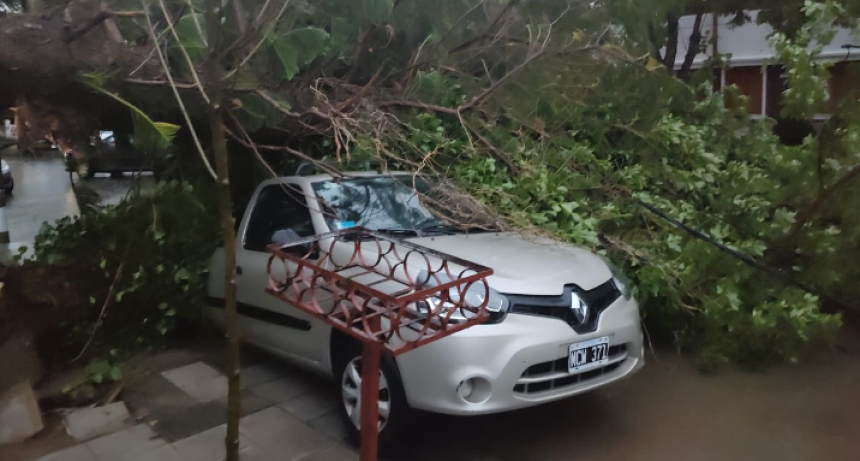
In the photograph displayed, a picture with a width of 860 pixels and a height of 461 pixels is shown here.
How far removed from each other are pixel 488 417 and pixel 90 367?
2.84m

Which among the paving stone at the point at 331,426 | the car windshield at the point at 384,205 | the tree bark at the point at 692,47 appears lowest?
the paving stone at the point at 331,426

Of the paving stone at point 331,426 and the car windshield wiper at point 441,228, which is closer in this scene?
the paving stone at point 331,426

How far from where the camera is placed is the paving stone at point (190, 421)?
4.08 m

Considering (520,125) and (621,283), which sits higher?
(520,125)

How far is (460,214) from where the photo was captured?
179 inches

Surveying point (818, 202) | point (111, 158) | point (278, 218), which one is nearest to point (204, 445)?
point (278, 218)

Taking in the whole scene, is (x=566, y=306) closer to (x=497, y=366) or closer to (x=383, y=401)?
(x=497, y=366)

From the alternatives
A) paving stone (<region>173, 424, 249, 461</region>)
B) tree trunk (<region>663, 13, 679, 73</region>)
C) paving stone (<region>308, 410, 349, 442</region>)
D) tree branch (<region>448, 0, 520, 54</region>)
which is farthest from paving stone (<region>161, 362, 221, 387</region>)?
tree trunk (<region>663, 13, 679, 73</region>)

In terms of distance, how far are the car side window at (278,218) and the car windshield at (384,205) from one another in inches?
6.9

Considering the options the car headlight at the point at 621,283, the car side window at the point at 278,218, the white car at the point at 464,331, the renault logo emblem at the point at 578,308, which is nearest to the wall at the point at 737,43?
the car headlight at the point at 621,283

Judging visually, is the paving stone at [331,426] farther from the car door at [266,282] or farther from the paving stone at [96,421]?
the paving stone at [96,421]

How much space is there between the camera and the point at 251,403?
14.8ft

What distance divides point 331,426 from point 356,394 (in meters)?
0.50

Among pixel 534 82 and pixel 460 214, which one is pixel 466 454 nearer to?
pixel 460 214
